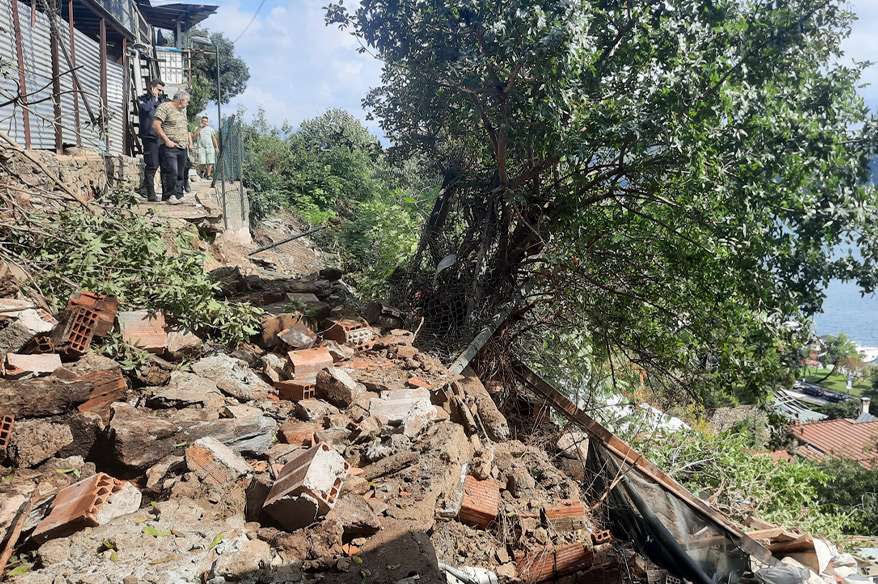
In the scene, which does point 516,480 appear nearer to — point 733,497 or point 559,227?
point 559,227

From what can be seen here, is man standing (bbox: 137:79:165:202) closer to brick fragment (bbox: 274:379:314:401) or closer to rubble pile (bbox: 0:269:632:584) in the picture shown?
rubble pile (bbox: 0:269:632:584)

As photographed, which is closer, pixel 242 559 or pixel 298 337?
pixel 242 559

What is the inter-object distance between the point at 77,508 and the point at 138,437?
75 centimetres

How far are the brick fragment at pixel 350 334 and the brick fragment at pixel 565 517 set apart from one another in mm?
2245

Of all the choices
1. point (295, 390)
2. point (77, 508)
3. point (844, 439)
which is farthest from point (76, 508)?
point (844, 439)

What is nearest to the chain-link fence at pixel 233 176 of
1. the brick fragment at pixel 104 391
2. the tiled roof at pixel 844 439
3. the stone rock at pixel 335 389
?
the stone rock at pixel 335 389

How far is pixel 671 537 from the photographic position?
482 cm

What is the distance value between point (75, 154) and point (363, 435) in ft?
22.3

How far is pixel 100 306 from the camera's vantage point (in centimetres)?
417

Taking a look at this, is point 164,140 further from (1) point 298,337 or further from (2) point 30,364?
(2) point 30,364

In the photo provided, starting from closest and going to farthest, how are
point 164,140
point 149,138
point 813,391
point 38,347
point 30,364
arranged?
point 30,364, point 38,347, point 164,140, point 149,138, point 813,391

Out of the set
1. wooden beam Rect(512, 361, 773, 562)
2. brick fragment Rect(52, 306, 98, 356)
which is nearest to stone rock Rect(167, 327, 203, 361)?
brick fragment Rect(52, 306, 98, 356)

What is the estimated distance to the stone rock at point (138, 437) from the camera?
132 inches

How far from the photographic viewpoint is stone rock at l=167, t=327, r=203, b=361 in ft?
14.8
